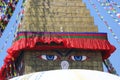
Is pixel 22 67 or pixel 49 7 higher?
pixel 49 7

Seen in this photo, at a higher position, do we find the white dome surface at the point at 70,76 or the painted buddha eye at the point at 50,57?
the white dome surface at the point at 70,76

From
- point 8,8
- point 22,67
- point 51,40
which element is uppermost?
point 8,8

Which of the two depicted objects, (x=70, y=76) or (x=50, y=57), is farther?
(x=50, y=57)

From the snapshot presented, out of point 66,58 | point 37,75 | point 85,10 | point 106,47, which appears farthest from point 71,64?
point 37,75

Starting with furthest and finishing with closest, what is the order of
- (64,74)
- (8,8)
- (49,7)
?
(49,7), (8,8), (64,74)

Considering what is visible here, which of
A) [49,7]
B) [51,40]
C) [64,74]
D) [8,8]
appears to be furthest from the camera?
[49,7]

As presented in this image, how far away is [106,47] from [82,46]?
131cm

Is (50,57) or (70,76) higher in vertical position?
(70,76)

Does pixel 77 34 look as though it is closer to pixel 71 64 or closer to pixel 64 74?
pixel 71 64

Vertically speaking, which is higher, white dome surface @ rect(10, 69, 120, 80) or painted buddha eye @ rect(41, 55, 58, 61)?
white dome surface @ rect(10, 69, 120, 80)

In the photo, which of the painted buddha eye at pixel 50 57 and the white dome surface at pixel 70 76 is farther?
the painted buddha eye at pixel 50 57

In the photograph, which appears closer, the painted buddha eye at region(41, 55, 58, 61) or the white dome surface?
the white dome surface

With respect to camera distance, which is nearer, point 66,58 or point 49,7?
point 66,58

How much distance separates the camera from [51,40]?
2089 centimetres
